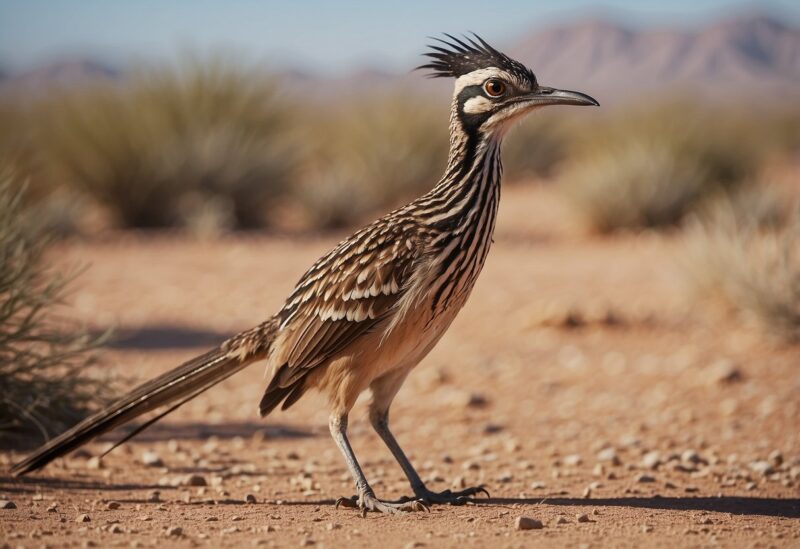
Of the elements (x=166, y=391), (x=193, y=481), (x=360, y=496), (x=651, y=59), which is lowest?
(x=193, y=481)

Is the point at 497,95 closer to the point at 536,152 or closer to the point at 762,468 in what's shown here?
the point at 762,468

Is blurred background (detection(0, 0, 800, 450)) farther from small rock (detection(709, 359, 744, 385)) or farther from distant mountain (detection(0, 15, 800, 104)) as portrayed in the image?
distant mountain (detection(0, 15, 800, 104))

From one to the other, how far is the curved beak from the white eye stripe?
22 cm

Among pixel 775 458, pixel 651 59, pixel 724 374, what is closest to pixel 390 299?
pixel 775 458

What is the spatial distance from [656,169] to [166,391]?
14973 mm

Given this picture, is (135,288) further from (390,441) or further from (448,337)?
(390,441)

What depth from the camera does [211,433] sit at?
7230 mm

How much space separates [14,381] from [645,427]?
15.6ft

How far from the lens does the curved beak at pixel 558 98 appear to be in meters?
5.09

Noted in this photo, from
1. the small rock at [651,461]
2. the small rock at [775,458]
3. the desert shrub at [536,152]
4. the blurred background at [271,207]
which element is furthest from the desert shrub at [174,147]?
the small rock at [775,458]

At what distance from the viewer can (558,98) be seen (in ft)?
16.8

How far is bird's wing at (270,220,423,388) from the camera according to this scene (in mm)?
4887

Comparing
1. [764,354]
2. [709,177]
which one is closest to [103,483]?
[764,354]

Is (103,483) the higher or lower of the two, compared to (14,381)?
lower
